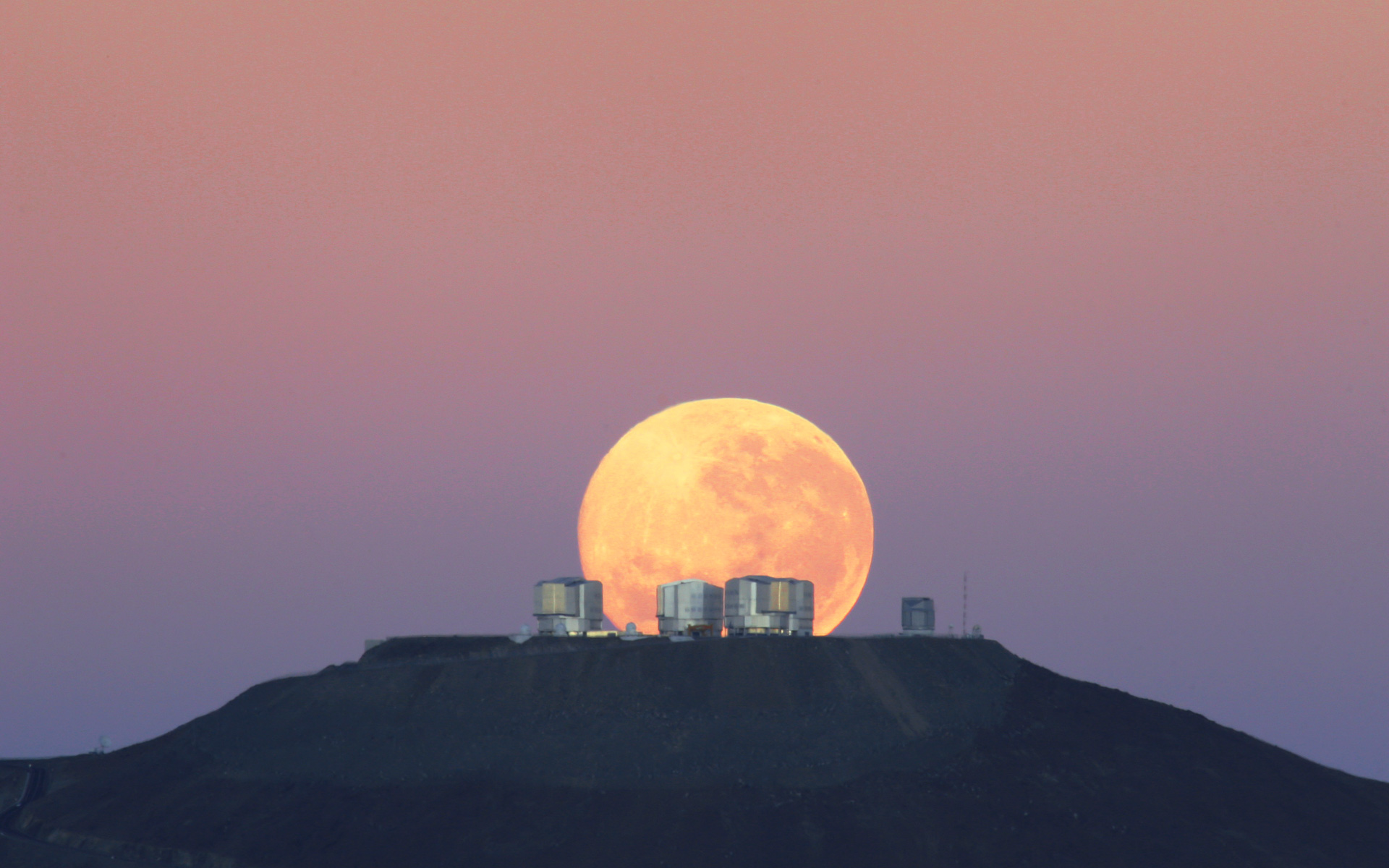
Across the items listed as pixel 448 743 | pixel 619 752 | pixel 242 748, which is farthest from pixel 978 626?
pixel 242 748

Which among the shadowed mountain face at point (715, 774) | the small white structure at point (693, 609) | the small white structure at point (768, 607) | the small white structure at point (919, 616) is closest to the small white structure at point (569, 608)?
the shadowed mountain face at point (715, 774)

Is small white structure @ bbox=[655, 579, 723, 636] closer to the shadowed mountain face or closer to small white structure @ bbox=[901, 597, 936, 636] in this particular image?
the shadowed mountain face

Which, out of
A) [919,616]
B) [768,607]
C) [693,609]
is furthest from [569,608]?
[919,616]

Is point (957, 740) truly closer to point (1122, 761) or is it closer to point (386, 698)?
point (1122, 761)

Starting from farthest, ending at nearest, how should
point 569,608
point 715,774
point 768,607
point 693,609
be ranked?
1. point 569,608
2. point 693,609
3. point 768,607
4. point 715,774

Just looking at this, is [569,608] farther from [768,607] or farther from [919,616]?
[919,616]

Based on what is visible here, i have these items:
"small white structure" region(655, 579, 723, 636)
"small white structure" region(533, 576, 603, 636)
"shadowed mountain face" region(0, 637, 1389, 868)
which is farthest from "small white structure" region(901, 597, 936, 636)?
"small white structure" region(533, 576, 603, 636)
